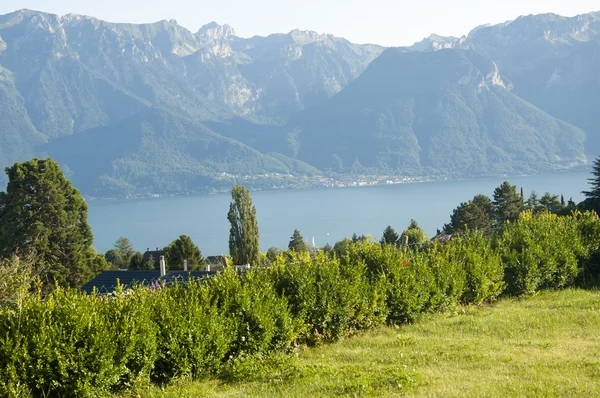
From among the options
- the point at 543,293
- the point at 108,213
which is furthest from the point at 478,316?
the point at 108,213

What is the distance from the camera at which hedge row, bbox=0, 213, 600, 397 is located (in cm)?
654

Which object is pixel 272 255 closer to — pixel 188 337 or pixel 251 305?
pixel 251 305

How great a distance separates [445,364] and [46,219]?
91.0 feet

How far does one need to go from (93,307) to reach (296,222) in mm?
130085

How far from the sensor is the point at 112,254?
6812 cm

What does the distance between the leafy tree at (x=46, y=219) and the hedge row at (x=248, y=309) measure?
77.7 feet

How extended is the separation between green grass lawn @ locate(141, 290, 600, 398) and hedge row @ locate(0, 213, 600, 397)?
0.98 ft

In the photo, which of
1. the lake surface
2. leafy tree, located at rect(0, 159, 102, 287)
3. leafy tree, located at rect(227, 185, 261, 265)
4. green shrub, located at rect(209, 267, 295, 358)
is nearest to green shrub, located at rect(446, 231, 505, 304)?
green shrub, located at rect(209, 267, 295, 358)

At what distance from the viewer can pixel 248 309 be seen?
8.20 meters

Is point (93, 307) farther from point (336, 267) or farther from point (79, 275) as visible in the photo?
point (79, 275)

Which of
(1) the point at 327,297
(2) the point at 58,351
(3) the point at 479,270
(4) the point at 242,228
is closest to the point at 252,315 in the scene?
(1) the point at 327,297

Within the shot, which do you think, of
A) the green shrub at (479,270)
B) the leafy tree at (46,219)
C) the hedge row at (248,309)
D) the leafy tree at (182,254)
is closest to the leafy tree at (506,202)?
the leafy tree at (182,254)

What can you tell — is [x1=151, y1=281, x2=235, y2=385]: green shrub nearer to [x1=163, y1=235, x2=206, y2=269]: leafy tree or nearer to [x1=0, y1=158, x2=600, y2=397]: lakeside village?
[x1=0, y1=158, x2=600, y2=397]: lakeside village

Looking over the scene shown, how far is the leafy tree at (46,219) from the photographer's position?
30.9m
